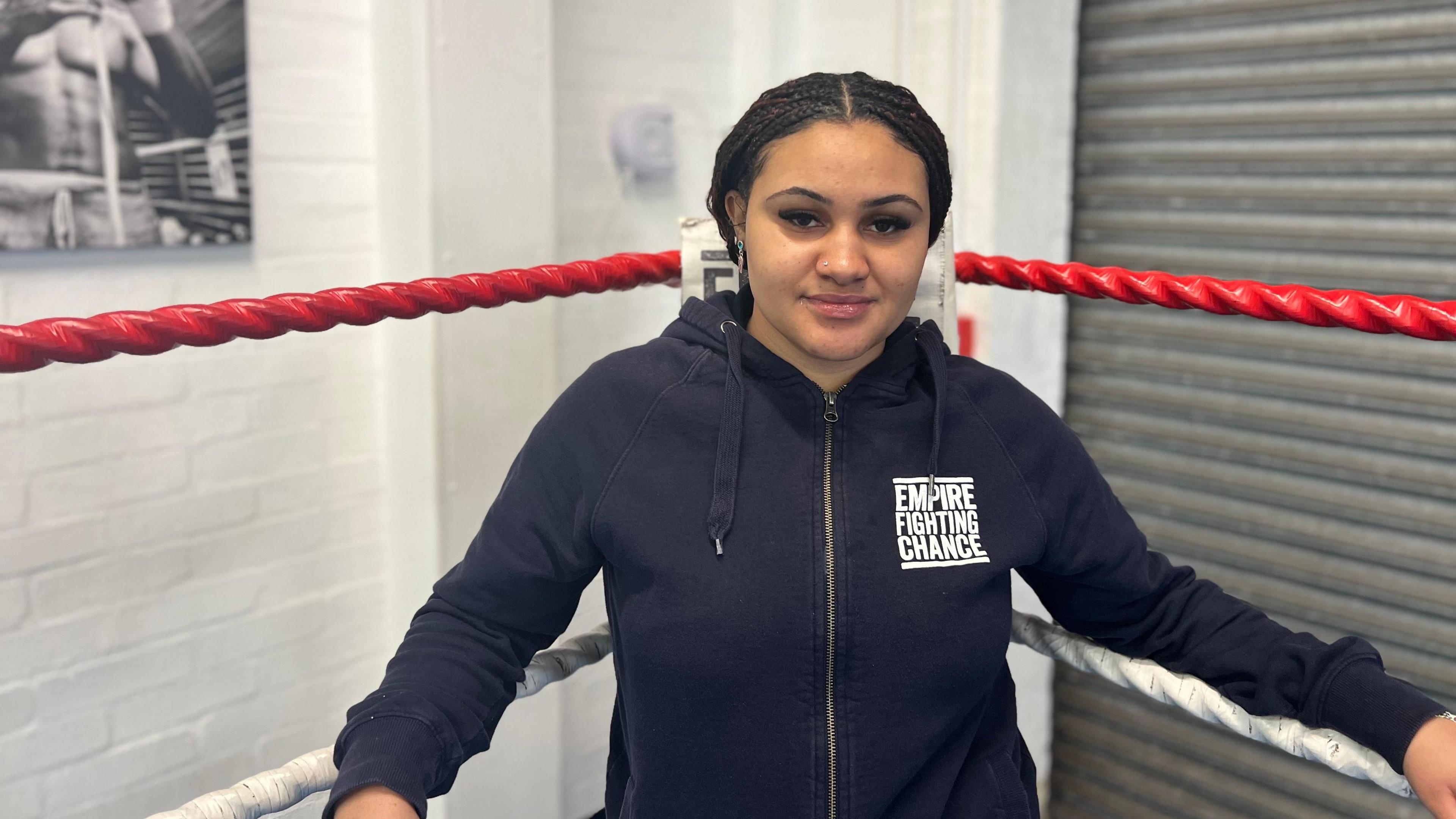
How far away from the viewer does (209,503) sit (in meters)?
1.89

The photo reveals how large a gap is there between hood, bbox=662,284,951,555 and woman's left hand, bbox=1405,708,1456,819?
1.55ft

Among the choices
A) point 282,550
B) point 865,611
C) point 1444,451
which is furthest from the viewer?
point 1444,451

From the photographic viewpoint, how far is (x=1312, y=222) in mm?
2342

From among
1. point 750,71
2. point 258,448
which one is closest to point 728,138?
point 258,448

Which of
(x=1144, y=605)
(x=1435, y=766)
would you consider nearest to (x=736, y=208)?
(x=1144, y=605)

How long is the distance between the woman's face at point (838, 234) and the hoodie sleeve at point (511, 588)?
21 cm

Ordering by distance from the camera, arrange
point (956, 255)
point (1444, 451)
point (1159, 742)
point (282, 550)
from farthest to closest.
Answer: point (1159, 742)
point (1444, 451)
point (282, 550)
point (956, 255)

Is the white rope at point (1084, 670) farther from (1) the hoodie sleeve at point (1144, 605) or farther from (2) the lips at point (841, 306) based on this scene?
(2) the lips at point (841, 306)

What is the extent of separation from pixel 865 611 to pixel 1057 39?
1902 millimetres

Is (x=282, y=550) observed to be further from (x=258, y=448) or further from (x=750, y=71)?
(x=750, y=71)

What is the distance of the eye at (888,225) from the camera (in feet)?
3.61

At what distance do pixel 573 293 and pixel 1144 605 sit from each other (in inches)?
27.8

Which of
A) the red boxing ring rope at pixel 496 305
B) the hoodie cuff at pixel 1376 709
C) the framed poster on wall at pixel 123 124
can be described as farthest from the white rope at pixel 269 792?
the framed poster on wall at pixel 123 124

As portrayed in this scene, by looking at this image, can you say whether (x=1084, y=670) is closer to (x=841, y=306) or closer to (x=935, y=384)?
(x=935, y=384)
